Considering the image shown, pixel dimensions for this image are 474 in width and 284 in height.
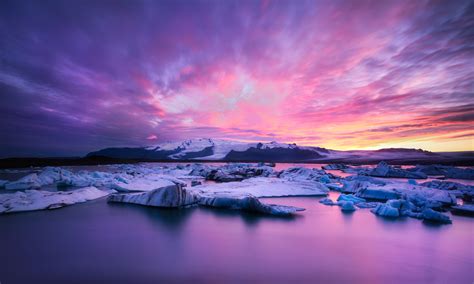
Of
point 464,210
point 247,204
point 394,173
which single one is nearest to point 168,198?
point 247,204

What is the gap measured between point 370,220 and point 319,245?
8.68 ft

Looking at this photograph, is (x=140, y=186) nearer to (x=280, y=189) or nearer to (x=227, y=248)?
(x=280, y=189)

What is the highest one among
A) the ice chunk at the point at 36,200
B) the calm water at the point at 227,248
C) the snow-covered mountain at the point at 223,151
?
the snow-covered mountain at the point at 223,151

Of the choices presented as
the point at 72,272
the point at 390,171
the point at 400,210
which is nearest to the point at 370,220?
the point at 400,210

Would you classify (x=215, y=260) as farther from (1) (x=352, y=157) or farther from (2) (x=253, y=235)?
(1) (x=352, y=157)

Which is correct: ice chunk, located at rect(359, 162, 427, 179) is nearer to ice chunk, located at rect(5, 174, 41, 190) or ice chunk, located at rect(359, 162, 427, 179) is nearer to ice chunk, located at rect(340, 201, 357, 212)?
ice chunk, located at rect(340, 201, 357, 212)

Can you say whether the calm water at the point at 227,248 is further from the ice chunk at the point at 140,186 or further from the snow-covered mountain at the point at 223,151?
the snow-covered mountain at the point at 223,151

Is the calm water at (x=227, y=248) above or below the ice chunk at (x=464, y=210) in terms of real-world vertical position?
below

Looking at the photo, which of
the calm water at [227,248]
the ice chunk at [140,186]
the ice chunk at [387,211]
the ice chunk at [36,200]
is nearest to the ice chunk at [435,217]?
the calm water at [227,248]

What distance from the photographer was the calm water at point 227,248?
3.25 metres

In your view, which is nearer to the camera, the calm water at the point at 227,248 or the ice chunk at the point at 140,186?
the calm water at the point at 227,248

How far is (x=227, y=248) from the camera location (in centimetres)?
433

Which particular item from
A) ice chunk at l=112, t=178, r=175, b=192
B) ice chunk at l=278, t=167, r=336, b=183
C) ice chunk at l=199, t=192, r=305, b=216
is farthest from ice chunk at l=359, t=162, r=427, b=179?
ice chunk at l=112, t=178, r=175, b=192

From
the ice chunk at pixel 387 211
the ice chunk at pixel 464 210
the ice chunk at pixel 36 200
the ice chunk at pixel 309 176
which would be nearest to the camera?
the ice chunk at pixel 36 200
